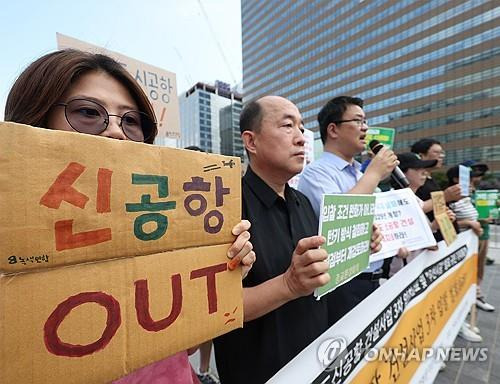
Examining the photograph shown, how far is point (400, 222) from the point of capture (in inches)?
61.0

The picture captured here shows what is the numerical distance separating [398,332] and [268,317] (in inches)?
30.3

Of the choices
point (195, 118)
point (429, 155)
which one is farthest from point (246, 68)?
point (429, 155)

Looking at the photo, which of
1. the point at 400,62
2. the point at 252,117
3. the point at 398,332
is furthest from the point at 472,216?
the point at 400,62

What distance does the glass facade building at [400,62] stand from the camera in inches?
1308

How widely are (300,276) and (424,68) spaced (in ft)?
160

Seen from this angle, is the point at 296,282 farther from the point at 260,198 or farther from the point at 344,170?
the point at 344,170

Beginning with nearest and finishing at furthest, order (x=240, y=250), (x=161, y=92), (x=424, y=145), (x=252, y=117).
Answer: (x=240, y=250) < (x=252, y=117) < (x=424, y=145) < (x=161, y=92)

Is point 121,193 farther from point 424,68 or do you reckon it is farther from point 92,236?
point 424,68

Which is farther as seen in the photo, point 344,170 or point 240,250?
point 344,170

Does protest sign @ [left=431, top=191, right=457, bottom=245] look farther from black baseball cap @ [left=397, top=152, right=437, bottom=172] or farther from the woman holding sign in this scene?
the woman holding sign

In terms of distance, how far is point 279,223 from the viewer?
3.49 ft

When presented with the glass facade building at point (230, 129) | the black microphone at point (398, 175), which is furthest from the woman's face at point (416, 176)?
the glass facade building at point (230, 129)

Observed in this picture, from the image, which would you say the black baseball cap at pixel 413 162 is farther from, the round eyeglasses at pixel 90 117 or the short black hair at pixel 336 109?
the round eyeglasses at pixel 90 117

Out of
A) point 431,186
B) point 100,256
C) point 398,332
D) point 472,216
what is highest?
point 431,186
